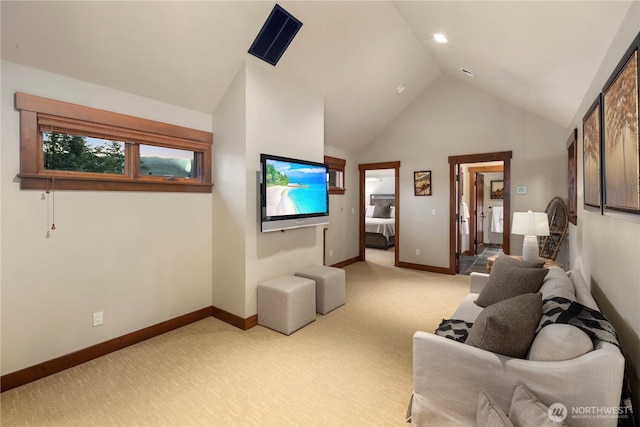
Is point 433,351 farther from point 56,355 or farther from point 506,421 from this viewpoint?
point 56,355

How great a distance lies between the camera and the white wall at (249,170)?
10.6ft

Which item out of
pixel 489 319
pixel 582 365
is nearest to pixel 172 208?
pixel 489 319

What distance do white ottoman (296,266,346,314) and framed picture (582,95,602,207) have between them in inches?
101

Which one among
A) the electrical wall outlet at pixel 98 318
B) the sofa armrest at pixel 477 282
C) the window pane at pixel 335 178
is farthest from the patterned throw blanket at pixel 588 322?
the window pane at pixel 335 178

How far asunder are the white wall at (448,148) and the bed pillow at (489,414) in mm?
4384

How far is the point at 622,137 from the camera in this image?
4.89ft

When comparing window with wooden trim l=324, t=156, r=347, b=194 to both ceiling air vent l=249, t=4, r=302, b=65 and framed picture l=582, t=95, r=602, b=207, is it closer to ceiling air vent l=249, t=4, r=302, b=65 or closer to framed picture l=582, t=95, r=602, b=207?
ceiling air vent l=249, t=4, r=302, b=65

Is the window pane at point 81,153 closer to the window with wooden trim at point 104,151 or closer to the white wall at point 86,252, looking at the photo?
the window with wooden trim at point 104,151

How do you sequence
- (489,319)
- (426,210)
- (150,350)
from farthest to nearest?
(426,210) < (150,350) < (489,319)

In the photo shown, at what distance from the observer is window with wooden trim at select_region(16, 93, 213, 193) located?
233cm

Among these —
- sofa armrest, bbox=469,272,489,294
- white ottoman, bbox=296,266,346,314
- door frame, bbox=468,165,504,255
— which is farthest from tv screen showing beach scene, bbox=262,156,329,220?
door frame, bbox=468,165,504,255

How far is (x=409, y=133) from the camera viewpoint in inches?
231

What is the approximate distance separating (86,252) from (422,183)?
5129mm

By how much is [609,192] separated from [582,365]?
3.44ft
